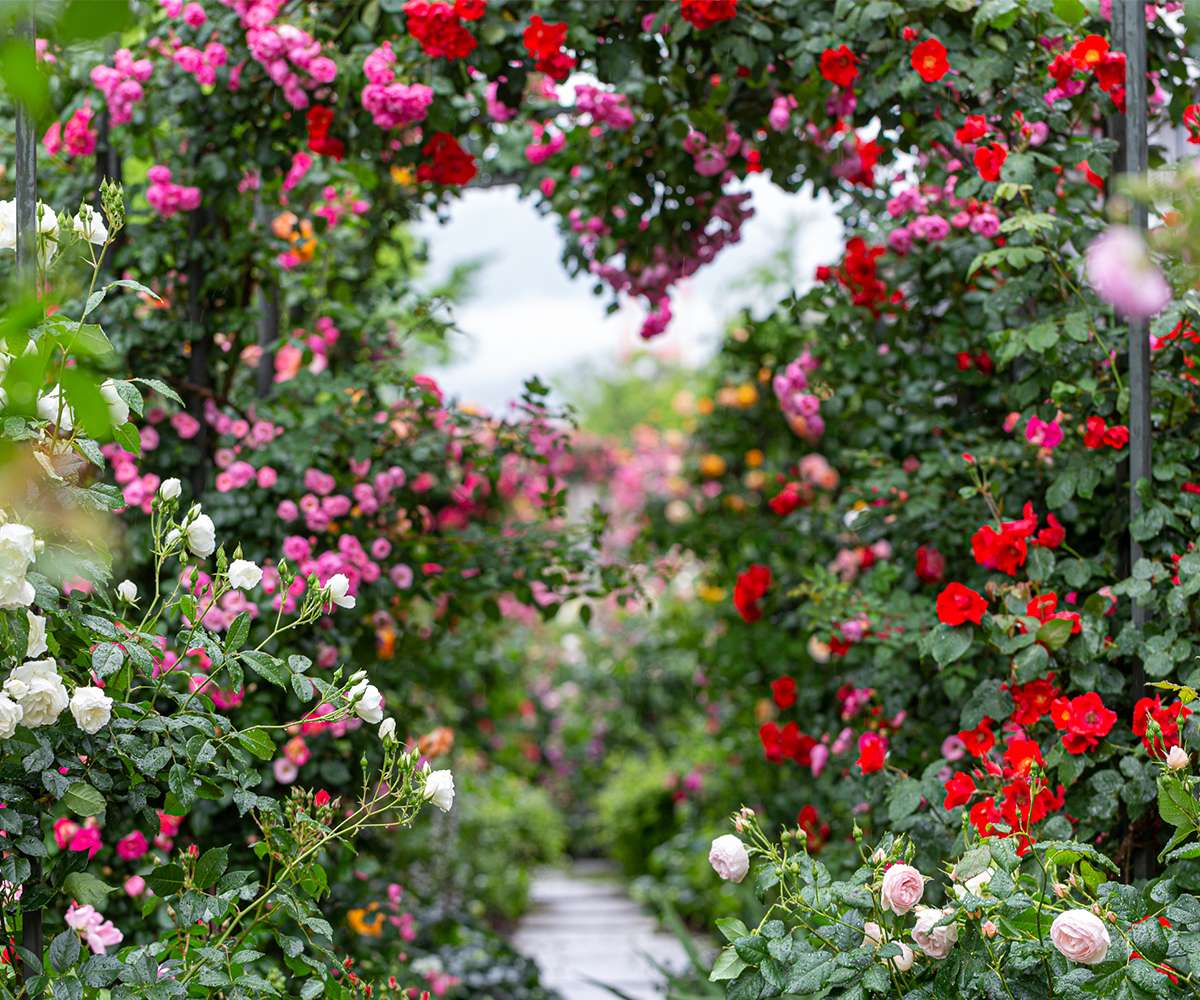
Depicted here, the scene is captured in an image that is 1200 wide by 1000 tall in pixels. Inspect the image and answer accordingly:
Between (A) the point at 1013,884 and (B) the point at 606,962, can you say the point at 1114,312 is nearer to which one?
(A) the point at 1013,884

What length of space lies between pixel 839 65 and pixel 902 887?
1291 mm

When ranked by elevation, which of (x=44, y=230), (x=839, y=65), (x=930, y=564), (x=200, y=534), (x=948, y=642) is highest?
(x=839, y=65)

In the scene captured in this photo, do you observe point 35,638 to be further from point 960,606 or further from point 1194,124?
point 1194,124

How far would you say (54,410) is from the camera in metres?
1.15

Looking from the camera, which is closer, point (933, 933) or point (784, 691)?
point (933, 933)

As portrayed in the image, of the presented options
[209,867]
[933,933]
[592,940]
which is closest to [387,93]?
[209,867]

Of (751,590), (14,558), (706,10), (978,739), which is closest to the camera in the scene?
(14,558)

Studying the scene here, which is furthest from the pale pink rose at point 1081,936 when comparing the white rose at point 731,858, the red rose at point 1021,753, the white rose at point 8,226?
the white rose at point 8,226

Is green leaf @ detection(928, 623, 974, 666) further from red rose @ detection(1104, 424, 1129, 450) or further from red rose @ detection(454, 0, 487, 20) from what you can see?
red rose @ detection(454, 0, 487, 20)

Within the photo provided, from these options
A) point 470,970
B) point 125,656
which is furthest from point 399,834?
point 125,656

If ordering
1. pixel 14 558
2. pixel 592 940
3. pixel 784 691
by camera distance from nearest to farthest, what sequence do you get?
pixel 14 558 < pixel 784 691 < pixel 592 940

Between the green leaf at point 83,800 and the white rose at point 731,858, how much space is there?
602 millimetres

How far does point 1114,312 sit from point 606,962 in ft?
9.44

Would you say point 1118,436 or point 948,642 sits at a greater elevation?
point 1118,436
